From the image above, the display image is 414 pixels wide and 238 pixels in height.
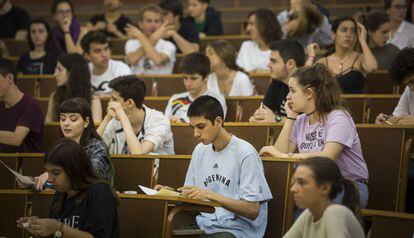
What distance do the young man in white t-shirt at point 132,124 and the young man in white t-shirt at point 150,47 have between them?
180cm

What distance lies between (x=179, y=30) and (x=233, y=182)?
3.57 metres

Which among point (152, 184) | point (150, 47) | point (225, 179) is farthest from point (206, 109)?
point (150, 47)

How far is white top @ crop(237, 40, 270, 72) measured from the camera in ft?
21.1

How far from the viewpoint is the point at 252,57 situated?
Result: 6547 mm

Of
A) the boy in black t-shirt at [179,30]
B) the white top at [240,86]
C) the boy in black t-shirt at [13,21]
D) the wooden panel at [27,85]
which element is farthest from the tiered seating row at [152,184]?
the boy in black t-shirt at [13,21]

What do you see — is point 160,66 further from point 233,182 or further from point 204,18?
point 233,182

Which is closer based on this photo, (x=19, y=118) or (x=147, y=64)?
(x=19, y=118)

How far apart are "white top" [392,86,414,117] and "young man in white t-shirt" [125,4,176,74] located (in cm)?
249

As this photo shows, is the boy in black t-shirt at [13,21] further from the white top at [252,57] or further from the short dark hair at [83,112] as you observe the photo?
the short dark hair at [83,112]

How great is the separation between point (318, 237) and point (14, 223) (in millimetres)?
1742

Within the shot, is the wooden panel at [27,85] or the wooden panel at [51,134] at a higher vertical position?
the wooden panel at [27,85]

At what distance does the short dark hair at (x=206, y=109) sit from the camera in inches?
148

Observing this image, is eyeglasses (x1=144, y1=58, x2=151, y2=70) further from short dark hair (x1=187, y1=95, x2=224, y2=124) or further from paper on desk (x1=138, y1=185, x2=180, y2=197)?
paper on desk (x1=138, y1=185, x2=180, y2=197)

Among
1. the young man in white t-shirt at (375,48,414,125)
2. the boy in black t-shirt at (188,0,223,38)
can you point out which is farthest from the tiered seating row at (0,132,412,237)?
the boy in black t-shirt at (188,0,223,38)
